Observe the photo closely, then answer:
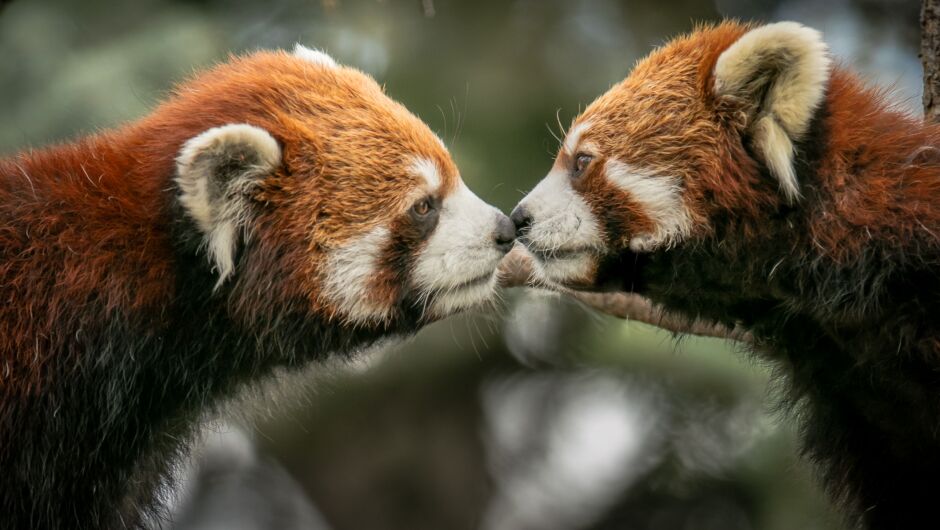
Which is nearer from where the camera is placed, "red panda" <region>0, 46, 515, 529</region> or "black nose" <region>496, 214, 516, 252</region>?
"red panda" <region>0, 46, 515, 529</region>

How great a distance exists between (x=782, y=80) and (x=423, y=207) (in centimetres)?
126

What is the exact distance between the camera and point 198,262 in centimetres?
289

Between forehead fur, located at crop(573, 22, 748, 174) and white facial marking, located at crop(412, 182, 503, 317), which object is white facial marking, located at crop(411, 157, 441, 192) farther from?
forehead fur, located at crop(573, 22, 748, 174)

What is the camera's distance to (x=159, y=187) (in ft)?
9.52

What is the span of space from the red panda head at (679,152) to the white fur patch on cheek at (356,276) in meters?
0.60

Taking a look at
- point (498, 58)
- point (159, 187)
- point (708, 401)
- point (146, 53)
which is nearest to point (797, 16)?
point (498, 58)

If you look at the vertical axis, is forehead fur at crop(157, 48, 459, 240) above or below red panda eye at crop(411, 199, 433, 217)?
above

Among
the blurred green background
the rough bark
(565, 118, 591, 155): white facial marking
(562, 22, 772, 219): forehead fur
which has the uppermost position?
the rough bark

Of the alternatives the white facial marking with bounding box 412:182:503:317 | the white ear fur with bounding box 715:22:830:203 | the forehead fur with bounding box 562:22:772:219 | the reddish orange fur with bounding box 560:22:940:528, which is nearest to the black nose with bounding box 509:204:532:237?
the white facial marking with bounding box 412:182:503:317

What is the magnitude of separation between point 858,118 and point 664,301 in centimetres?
89

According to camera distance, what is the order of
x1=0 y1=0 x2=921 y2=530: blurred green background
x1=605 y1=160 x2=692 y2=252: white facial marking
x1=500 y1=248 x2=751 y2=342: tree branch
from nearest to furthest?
1. x1=605 y1=160 x2=692 y2=252: white facial marking
2. x1=500 y1=248 x2=751 y2=342: tree branch
3. x1=0 y1=0 x2=921 y2=530: blurred green background

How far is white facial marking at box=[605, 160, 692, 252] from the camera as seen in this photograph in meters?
3.10

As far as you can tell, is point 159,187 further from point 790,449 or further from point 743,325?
point 790,449

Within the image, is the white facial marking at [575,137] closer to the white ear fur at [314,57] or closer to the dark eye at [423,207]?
the dark eye at [423,207]
